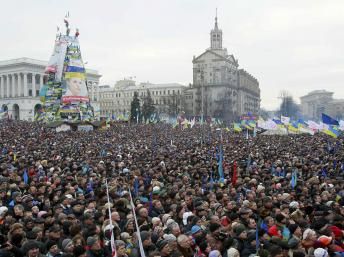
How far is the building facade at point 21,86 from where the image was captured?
94875mm

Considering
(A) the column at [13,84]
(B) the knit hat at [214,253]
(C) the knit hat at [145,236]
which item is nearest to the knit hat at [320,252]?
(B) the knit hat at [214,253]

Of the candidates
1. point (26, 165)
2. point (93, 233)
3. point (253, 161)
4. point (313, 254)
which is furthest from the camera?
point (253, 161)

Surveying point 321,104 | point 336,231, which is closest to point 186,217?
point 336,231

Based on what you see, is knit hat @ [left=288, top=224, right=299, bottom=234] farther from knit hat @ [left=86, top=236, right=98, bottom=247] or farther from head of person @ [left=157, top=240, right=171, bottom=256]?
knit hat @ [left=86, top=236, right=98, bottom=247]

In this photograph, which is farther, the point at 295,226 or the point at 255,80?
the point at 255,80

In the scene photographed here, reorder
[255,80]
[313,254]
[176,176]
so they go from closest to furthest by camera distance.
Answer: [313,254]
[176,176]
[255,80]

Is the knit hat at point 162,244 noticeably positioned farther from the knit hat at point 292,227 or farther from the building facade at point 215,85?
the building facade at point 215,85

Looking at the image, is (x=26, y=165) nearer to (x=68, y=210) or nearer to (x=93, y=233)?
(x=68, y=210)

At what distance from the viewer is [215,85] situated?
4368 inches

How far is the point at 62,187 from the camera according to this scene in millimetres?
11336

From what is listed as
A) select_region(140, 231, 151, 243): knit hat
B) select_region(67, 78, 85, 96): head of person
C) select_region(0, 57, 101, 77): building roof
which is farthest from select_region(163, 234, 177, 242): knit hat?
select_region(0, 57, 101, 77): building roof

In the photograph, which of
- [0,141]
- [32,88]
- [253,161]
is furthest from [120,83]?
[253,161]

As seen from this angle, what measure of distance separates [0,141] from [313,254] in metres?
24.6

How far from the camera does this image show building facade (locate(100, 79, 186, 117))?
403ft
